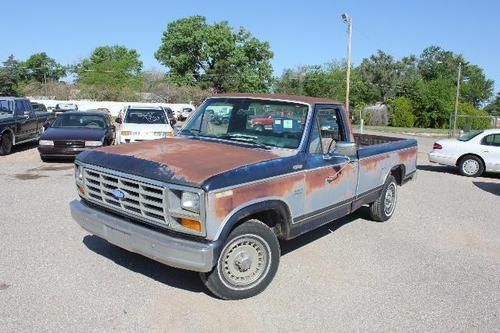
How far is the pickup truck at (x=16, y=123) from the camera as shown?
15.0m

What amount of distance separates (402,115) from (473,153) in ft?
155

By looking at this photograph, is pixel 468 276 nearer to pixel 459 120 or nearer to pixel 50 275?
pixel 50 275

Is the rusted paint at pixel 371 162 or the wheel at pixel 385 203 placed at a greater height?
the rusted paint at pixel 371 162

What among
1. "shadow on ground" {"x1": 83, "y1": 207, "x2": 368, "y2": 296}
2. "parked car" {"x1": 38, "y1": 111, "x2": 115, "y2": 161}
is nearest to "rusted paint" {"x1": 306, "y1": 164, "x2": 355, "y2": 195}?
"shadow on ground" {"x1": 83, "y1": 207, "x2": 368, "y2": 296}

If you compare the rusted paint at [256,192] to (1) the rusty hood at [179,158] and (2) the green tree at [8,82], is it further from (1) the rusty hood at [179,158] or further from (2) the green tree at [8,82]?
(2) the green tree at [8,82]

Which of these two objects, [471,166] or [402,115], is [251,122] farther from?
[402,115]

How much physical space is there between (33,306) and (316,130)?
11.2 feet

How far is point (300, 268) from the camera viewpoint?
5477 millimetres

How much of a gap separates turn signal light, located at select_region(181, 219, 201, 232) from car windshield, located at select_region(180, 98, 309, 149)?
60.2 inches

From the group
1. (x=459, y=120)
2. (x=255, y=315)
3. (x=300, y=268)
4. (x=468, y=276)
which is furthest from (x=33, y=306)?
(x=459, y=120)

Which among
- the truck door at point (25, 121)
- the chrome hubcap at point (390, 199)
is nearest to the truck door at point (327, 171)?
the chrome hubcap at point (390, 199)

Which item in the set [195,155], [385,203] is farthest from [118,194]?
[385,203]

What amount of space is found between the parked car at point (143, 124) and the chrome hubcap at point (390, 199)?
7793mm

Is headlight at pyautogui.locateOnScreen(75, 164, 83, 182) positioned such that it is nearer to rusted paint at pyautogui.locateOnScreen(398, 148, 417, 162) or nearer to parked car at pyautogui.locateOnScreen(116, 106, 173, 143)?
rusted paint at pyautogui.locateOnScreen(398, 148, 417, 162)
